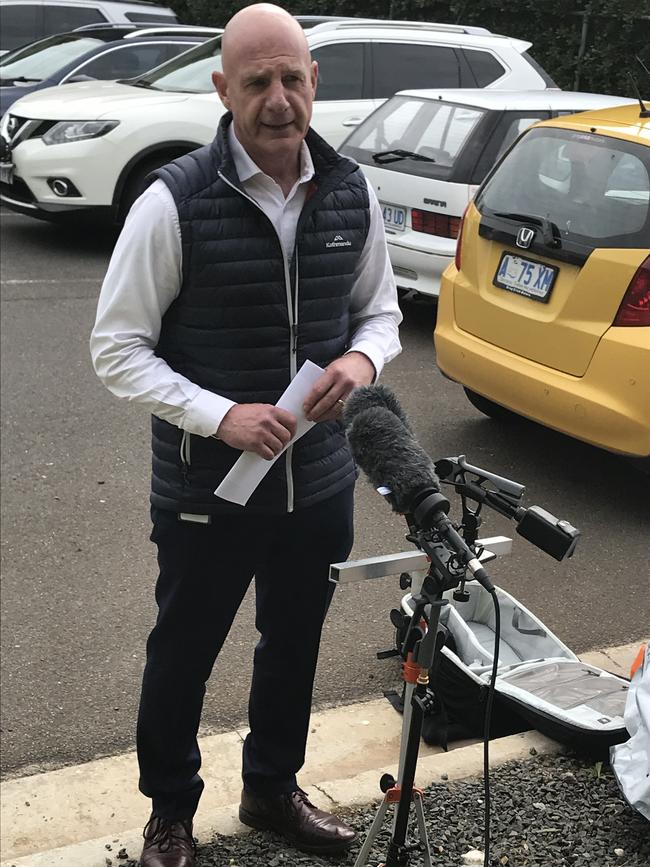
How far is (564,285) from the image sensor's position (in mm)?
5105

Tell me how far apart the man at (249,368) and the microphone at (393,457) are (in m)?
0.41

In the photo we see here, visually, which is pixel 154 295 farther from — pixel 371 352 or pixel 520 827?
pixel 520 827

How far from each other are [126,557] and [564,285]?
2285 millimetres

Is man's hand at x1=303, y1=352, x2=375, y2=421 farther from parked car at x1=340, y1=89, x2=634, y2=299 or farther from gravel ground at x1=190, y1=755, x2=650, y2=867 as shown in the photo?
parked car at x1=340, y1=89, x2=634, y2=299

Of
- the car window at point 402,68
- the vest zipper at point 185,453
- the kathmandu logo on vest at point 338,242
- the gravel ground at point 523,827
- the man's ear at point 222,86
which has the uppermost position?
the man's ear at point 222,86

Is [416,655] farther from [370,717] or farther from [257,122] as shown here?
[370,717]

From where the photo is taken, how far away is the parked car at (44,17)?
1566 cm

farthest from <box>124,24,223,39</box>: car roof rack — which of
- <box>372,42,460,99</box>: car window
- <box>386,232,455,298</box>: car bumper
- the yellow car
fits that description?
the yellow car

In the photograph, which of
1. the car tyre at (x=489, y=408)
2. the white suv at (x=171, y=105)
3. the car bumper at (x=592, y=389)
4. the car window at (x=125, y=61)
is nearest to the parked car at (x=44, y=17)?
the car window at (x=125, y=61)

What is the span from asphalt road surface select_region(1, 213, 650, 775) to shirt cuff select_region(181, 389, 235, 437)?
636mm

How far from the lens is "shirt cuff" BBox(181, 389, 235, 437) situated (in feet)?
8.02

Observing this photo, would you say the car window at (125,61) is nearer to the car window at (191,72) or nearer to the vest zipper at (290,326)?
the car window at (191,72)

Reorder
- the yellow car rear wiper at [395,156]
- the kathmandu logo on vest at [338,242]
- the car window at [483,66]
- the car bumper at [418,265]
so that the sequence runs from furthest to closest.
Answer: the car window at [483,66] → the yellow car rear wiper at [395,156] → the car bumper at [418,265] → the kathmandu logo on vest at [338,242]

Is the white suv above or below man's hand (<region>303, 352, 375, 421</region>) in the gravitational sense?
below
